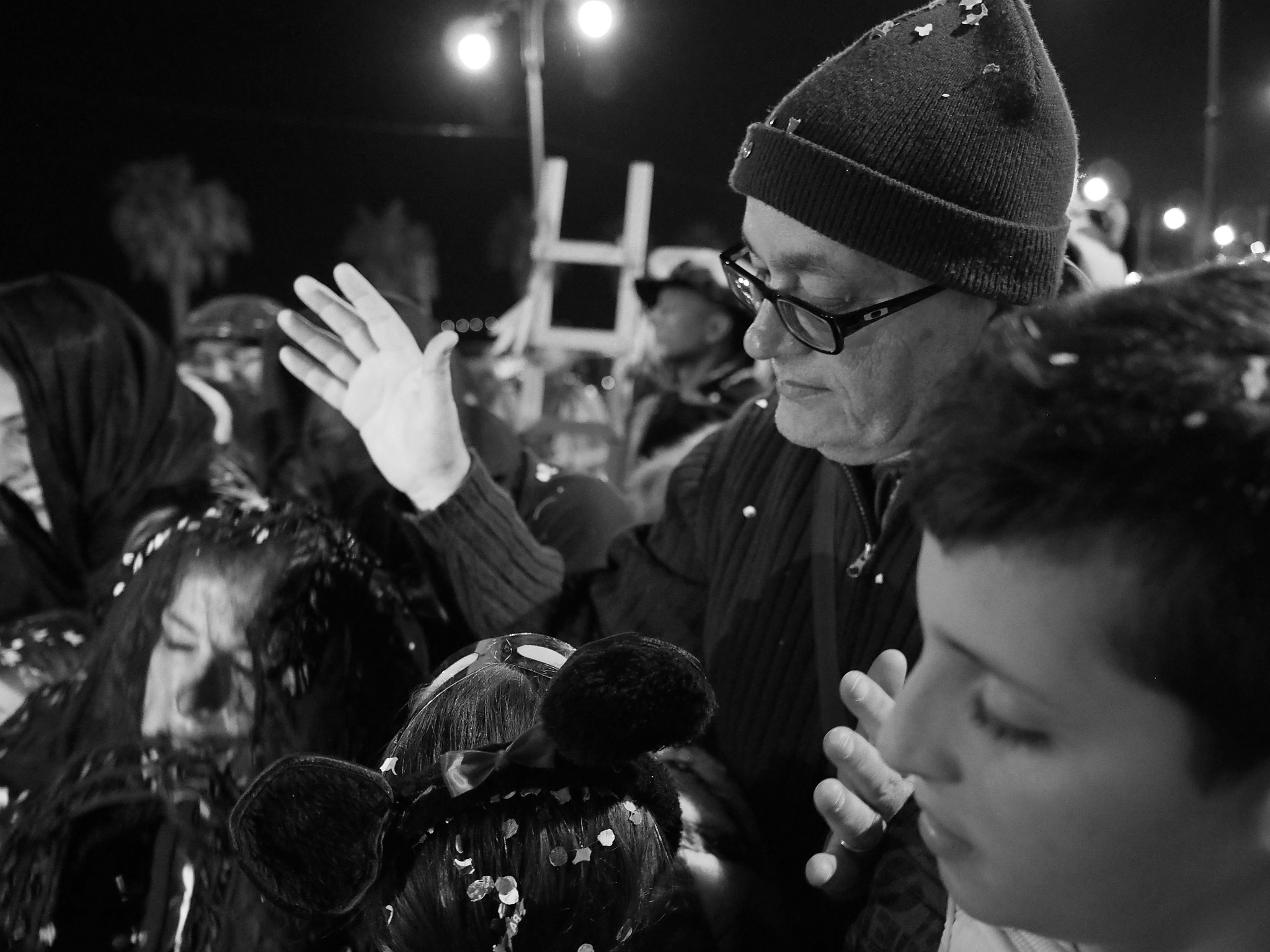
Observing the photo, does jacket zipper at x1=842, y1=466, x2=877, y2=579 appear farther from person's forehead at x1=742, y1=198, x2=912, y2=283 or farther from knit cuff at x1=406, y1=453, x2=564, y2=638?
knit cuff at x1=406, y1=453, x2=564, y2=638

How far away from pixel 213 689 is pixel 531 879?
47cm

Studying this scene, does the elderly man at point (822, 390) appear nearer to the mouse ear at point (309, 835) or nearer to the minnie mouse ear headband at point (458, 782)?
the minnie mouse ear headband at point (458, 782)

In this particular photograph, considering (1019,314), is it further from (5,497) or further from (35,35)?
(35,35)

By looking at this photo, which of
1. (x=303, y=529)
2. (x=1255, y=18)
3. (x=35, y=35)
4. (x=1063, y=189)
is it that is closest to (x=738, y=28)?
(x=1255, y=18)

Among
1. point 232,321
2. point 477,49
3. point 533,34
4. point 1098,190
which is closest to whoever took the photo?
point 1098,190

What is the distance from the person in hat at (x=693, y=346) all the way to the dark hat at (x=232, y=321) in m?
1.76

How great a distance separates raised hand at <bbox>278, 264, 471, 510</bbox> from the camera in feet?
5.31

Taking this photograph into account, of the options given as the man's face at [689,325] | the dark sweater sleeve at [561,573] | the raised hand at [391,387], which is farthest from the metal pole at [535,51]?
the dark sweater sleeve at [561,573]

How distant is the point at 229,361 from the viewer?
473 centimetres

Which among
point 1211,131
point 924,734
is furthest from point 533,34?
point 924,734

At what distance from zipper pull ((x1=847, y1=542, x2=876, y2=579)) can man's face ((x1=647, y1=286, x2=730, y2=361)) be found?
3208mm

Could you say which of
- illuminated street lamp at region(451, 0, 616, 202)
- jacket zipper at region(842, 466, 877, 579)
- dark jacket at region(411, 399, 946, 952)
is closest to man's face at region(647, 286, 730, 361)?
illuminated street lamp at region(451, 0, 616, 202)

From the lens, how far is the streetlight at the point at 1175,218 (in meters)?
4.93

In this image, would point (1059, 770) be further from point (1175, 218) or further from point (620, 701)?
point (1175, 218)
